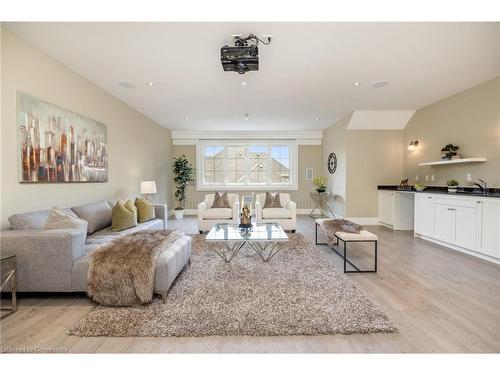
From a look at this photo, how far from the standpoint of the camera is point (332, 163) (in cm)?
673

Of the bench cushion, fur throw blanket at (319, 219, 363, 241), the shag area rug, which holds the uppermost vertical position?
fur throw blanket at (319, 219, 363, 241)

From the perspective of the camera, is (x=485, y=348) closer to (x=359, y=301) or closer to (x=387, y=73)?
(x=359, y=301)

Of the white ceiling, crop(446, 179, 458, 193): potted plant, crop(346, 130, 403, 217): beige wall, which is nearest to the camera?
the white ceiling

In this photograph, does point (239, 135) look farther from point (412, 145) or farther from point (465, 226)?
point (465, 226)

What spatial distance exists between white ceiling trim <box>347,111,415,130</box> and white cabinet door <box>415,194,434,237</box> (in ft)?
6.73

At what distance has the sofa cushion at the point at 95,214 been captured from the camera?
3.03 metres

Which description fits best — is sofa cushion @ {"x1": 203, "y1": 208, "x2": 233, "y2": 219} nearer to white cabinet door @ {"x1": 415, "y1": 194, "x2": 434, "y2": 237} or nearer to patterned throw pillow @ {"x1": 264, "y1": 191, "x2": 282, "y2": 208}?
patterned throw pillow @ {"x1": 264, "y1": 191, "x2": 282, "y2": 208}

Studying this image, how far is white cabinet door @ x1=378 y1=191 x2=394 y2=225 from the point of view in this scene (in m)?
5.31

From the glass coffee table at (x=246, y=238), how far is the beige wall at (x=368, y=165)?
3.05m

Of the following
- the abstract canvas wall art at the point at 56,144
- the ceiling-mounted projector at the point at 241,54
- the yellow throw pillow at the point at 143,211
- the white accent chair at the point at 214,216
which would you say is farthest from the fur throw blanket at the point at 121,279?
the white accent chair at the point at 214,216

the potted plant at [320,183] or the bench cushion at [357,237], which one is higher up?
the potted plant at [320,183]

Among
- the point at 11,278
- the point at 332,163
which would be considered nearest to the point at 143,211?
the point at 11,278

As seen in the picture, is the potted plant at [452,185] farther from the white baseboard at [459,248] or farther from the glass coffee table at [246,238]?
the glass coffee table at [246,238]

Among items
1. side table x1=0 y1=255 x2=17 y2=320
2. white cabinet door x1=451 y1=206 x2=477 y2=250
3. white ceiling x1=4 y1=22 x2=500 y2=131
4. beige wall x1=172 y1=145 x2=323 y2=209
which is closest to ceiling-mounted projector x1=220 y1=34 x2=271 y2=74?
white ceiling x1=4 y1=22 x2=500 y2=131
